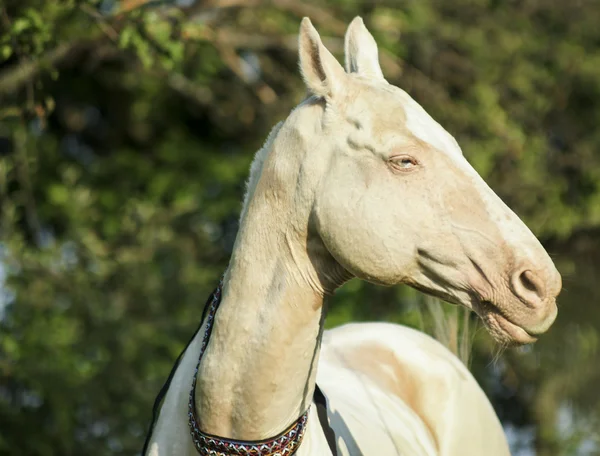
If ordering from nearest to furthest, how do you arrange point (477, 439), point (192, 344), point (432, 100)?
point (192, 344) < point (477, 439) < point (432, 100)

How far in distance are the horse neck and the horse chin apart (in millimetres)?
459

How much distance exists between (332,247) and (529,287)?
1.68ft

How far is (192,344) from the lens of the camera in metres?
3.16

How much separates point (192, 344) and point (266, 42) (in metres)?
5.50

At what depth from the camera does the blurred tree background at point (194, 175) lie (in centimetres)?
771

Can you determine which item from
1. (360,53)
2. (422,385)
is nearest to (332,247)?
(360,53)

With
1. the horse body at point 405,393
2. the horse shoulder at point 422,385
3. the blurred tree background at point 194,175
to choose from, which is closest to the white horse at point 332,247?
the horse body at point 405,393

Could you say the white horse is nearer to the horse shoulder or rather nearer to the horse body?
the horse body

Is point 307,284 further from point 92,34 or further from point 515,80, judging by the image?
point 515,80

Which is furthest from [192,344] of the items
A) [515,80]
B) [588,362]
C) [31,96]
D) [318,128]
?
[588,362]

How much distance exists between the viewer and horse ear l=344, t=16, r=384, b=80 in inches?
124

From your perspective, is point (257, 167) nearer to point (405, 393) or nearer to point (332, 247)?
point (332, 247)

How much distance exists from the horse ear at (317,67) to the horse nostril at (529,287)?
0.70 meters

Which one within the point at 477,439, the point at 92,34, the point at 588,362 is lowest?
the point at 588,362
